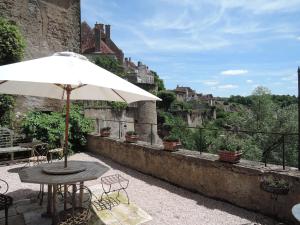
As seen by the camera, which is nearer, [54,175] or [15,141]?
[54,175]

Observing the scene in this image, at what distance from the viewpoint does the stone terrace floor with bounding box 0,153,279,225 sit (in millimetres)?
4621

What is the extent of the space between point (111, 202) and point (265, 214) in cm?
278

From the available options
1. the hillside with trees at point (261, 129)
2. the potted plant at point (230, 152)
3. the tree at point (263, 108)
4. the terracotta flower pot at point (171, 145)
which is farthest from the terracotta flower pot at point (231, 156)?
the tree at point (263, 108)

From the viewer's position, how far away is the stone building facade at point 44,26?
455 inches

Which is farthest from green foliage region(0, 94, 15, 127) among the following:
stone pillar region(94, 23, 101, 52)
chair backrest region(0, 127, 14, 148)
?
stone pillar region(94, 23, 101, 52)

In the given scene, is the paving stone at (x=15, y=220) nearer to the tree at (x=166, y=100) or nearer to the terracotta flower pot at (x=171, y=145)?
the terracotta flower pot at (x=171, y=145)

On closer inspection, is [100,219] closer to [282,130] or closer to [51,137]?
[51,137]

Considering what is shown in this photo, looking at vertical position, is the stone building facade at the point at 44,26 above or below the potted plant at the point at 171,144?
above

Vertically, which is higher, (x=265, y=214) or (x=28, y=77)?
(x=28, y=77)

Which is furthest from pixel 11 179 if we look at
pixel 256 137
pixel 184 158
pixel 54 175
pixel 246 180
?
pixel 256 137

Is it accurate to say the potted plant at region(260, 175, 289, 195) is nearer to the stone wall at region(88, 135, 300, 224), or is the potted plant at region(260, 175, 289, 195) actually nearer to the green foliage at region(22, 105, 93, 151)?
the stone wall at region(88, 135, 300, 224)

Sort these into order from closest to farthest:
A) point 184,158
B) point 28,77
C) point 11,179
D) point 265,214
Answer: point 28,77 → point 265,214 → point 184,158 → point 11,179

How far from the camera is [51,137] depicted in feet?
31.6

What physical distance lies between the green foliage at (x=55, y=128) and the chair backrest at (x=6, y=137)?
21.7 inches
